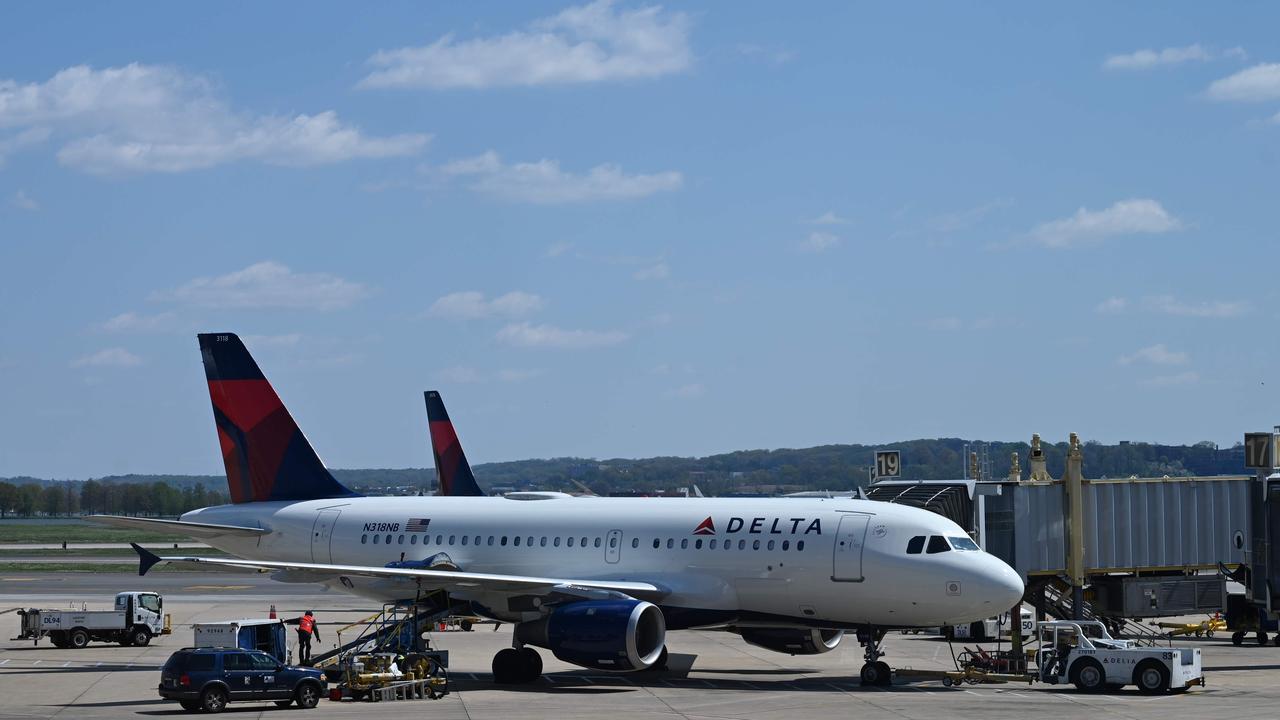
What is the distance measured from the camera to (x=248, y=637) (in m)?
42.6

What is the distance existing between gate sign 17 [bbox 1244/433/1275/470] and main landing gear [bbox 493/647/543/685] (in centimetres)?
2228

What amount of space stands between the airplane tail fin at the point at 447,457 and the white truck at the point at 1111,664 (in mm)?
39793

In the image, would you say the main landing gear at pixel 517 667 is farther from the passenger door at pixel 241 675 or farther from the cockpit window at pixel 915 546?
the cockpit window at pixel 915 546

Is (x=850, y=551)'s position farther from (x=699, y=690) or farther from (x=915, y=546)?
(x=699, y=690)

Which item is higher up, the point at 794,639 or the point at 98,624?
the point at 794,639

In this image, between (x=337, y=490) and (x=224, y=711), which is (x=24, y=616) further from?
(x=224, y=711)

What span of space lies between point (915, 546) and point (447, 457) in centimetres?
4152

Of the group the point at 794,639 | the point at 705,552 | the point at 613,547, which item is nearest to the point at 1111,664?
the point at 794,639

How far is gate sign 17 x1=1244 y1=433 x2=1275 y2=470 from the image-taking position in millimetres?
46812

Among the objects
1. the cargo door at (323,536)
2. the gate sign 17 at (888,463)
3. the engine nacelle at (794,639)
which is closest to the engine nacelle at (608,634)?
the engine nacelle at (794,639)

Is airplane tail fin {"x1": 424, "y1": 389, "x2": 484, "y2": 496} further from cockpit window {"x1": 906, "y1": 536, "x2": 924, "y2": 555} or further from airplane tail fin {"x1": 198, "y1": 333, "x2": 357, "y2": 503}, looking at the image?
cockpit window {"x1": 906, "y1": 536, "x2": 924, "y2": 555}

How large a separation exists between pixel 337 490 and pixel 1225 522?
27270 millimetres

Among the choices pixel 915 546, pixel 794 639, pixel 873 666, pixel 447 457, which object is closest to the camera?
pixel 915 546

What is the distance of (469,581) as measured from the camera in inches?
1620
